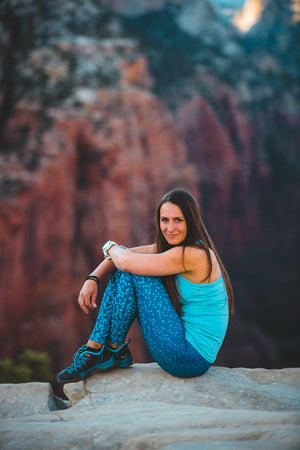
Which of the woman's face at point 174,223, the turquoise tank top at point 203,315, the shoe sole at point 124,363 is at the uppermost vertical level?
the woman's face at point 174,223

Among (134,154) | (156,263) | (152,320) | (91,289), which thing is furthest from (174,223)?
(134,154)

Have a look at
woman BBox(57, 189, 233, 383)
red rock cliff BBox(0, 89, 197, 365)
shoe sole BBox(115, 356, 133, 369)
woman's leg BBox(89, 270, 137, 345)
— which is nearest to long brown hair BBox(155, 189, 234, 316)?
woman BBox(57, 189, 233, 383)

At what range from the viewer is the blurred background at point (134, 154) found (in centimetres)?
739

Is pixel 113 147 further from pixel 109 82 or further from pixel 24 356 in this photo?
pixel 24 356

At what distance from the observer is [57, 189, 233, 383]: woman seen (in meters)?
1.89

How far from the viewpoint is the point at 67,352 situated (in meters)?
7.20

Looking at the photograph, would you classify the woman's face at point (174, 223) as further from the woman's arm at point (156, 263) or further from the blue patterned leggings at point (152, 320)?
the blue patterned leggings at point (152, 320)

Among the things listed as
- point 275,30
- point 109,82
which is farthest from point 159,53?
point 275,30

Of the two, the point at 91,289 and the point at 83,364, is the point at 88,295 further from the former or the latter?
the point at 83,364

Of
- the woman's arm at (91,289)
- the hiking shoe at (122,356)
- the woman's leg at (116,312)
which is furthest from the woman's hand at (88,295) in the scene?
the hiking shoe at (122,356)

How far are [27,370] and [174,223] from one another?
3505mm

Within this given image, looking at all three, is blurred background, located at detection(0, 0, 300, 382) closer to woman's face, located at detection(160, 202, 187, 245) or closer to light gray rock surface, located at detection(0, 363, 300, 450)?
light gray rock surface, located at detection(0, 363, 300, 450)

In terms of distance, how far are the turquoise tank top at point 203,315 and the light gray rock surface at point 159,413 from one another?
0.24 m

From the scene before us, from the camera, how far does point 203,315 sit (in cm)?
194
